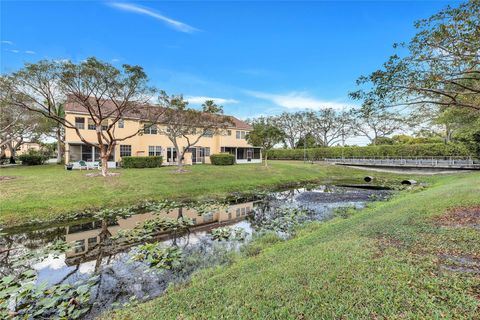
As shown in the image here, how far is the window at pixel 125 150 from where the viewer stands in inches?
986

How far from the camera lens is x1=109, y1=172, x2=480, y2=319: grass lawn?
3.01m

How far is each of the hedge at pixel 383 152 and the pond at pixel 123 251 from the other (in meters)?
20.6

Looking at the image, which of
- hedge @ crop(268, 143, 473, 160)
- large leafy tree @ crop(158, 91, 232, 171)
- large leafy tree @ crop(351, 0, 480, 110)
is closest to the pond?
large leafy tree @ crop(351, 0, 480, 110)

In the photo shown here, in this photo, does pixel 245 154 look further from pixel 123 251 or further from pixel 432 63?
pixel 123 251

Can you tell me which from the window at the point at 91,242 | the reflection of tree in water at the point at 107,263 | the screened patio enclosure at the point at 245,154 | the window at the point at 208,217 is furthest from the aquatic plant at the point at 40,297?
the screened patio enclosure at the point at 245,154

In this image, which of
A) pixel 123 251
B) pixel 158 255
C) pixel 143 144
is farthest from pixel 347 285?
pixel 143 144

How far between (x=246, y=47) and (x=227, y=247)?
1638cm

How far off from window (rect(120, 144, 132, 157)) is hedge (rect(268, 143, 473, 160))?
102 ft

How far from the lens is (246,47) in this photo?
18.6 meters

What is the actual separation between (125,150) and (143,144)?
2.12m

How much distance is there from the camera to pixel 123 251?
676 centimetres

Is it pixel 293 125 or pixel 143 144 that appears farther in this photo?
pixel 293 125

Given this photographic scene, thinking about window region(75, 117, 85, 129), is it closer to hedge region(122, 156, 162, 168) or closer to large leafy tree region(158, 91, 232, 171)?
hedge region(122, 156, 162, 168)

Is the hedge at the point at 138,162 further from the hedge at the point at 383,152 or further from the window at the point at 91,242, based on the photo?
the hedge at the point at 383,152
